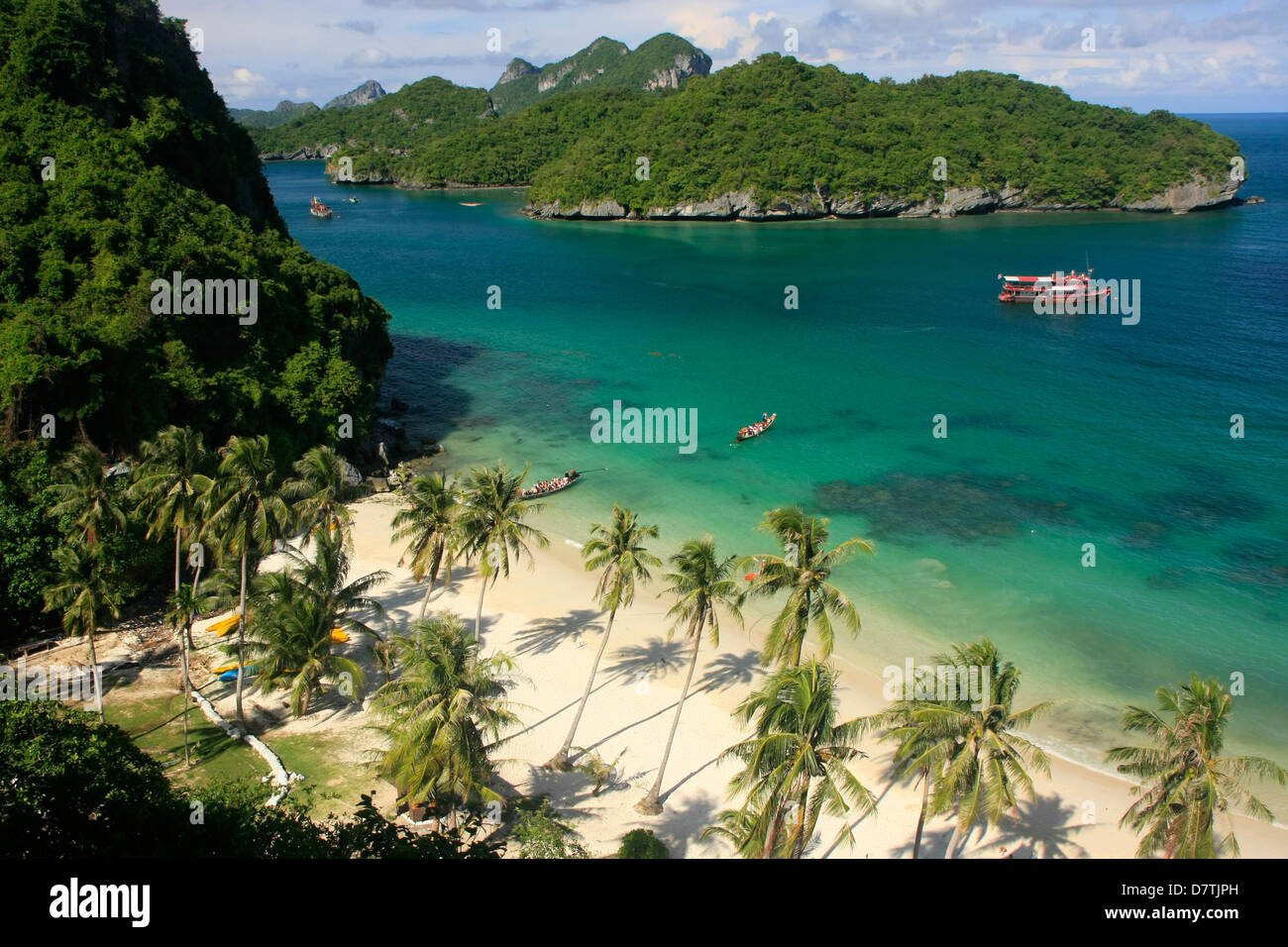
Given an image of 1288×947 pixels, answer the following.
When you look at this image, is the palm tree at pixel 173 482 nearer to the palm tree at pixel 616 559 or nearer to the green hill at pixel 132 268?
the green hill at pixel 132 268

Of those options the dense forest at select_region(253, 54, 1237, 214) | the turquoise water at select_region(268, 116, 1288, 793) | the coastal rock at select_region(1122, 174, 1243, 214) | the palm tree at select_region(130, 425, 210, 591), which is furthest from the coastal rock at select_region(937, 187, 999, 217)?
the palm tree at select_region(130, 425, 210, 591)

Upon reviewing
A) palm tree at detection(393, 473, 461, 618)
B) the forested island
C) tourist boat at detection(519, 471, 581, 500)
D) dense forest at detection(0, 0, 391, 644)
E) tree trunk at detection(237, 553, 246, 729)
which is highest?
the forested island

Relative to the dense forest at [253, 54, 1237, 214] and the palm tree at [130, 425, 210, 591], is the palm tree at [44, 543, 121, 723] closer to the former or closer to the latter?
the palm tree at [130, 425, 210, 591]

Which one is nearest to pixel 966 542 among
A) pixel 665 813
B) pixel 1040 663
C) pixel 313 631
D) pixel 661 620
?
pixel 1040 663

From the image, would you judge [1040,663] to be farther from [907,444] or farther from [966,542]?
[907,444]

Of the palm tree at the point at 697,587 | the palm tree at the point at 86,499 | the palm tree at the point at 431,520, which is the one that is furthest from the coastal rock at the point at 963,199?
the palm tree at the point at 86,499

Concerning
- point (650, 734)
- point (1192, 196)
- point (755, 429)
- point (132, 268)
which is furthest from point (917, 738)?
point (1192, 196)

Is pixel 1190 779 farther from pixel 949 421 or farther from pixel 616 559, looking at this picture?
pixel 949 421
